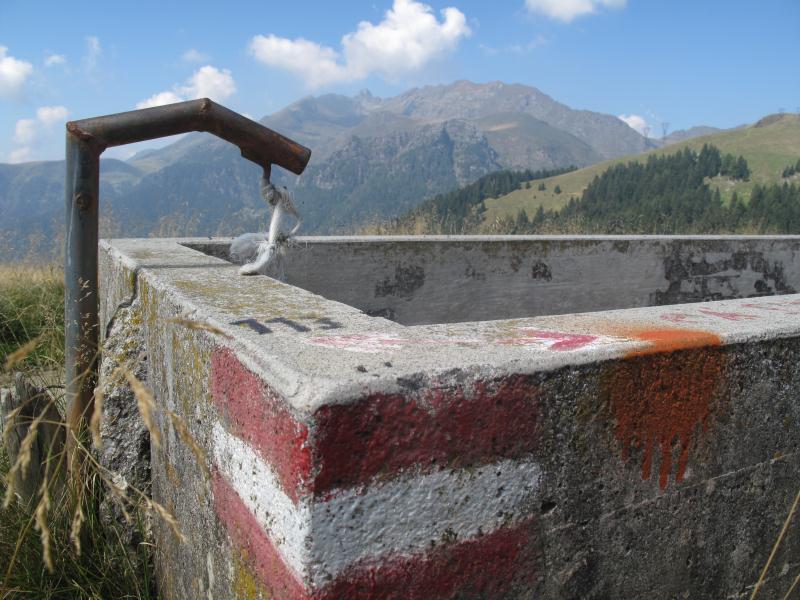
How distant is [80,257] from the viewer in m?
1.90

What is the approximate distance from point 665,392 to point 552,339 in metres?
0.22

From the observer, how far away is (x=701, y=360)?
122 centimetres

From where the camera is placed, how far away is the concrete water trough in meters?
0.91

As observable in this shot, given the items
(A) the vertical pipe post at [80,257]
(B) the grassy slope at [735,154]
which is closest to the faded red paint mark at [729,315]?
(A) the vertical pipe post at [80,257]

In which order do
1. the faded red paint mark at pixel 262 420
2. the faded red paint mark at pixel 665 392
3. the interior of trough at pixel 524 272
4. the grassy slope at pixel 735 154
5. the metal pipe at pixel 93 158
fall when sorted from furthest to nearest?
the grassy slope at pixel 735 154 → the interior of trough at pixel 524 272 → the metal pipe at pixel 93 158 → the faded red paint mark at pixel 665 392 → the faded red paint mark at pixel 262 420

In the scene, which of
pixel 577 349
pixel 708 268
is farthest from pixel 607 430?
pixel 708 268

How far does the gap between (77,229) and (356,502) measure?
140 centimetres

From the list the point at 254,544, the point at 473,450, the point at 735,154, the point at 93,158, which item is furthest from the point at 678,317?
the point at 735,154

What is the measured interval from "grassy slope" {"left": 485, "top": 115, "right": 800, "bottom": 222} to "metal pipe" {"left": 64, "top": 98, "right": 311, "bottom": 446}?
58664 millimetres

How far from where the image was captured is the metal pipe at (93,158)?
1833 millimetres

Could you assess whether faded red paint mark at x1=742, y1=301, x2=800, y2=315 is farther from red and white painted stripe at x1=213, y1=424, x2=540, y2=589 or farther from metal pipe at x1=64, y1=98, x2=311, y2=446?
metal pipe at x1=64, y1=98, x2=311, y2=446

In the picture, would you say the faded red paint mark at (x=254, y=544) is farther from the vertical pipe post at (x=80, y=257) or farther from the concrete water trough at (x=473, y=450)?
the vertical pipe post at (x=80, y=257)

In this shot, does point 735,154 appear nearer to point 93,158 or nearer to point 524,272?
point 524,272

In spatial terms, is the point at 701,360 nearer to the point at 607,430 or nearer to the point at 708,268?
the point at 607,430
